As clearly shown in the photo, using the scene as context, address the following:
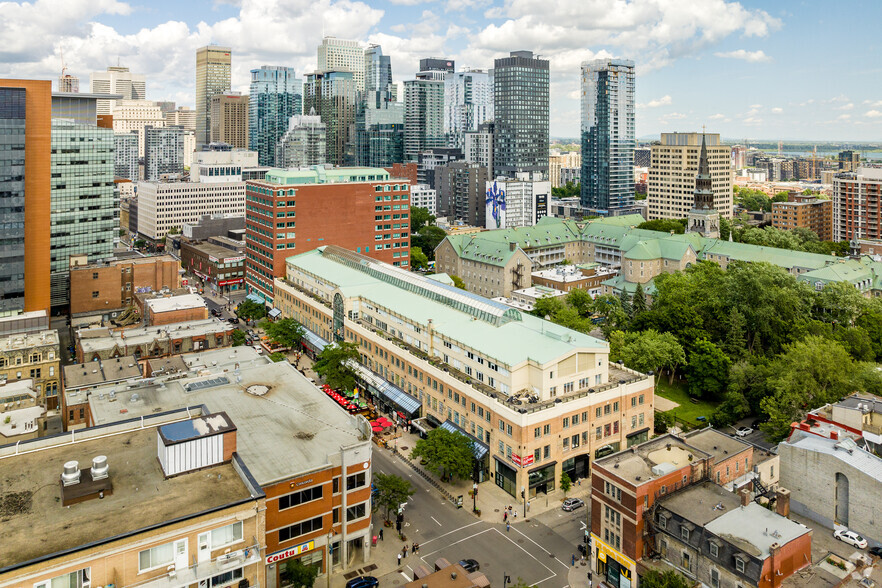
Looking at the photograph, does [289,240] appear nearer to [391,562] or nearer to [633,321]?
[633,321]

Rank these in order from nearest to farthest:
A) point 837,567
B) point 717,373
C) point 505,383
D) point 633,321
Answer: point 837,567
point 505,383
point 717,373
point 633,321

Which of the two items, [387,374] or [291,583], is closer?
[291,583]

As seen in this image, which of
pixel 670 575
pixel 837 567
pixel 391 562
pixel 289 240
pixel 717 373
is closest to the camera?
pixel 670 575

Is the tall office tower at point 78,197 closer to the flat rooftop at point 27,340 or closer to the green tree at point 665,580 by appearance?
the flat rooftop at point 27,340

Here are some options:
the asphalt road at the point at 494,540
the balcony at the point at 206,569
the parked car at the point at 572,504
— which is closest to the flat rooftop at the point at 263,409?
the balcony at the point at 206,569

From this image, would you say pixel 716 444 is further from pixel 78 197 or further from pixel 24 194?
pixel 78 197

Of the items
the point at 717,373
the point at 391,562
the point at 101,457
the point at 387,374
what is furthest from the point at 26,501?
the point at 717,373

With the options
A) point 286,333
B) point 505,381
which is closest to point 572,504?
point 505,381
